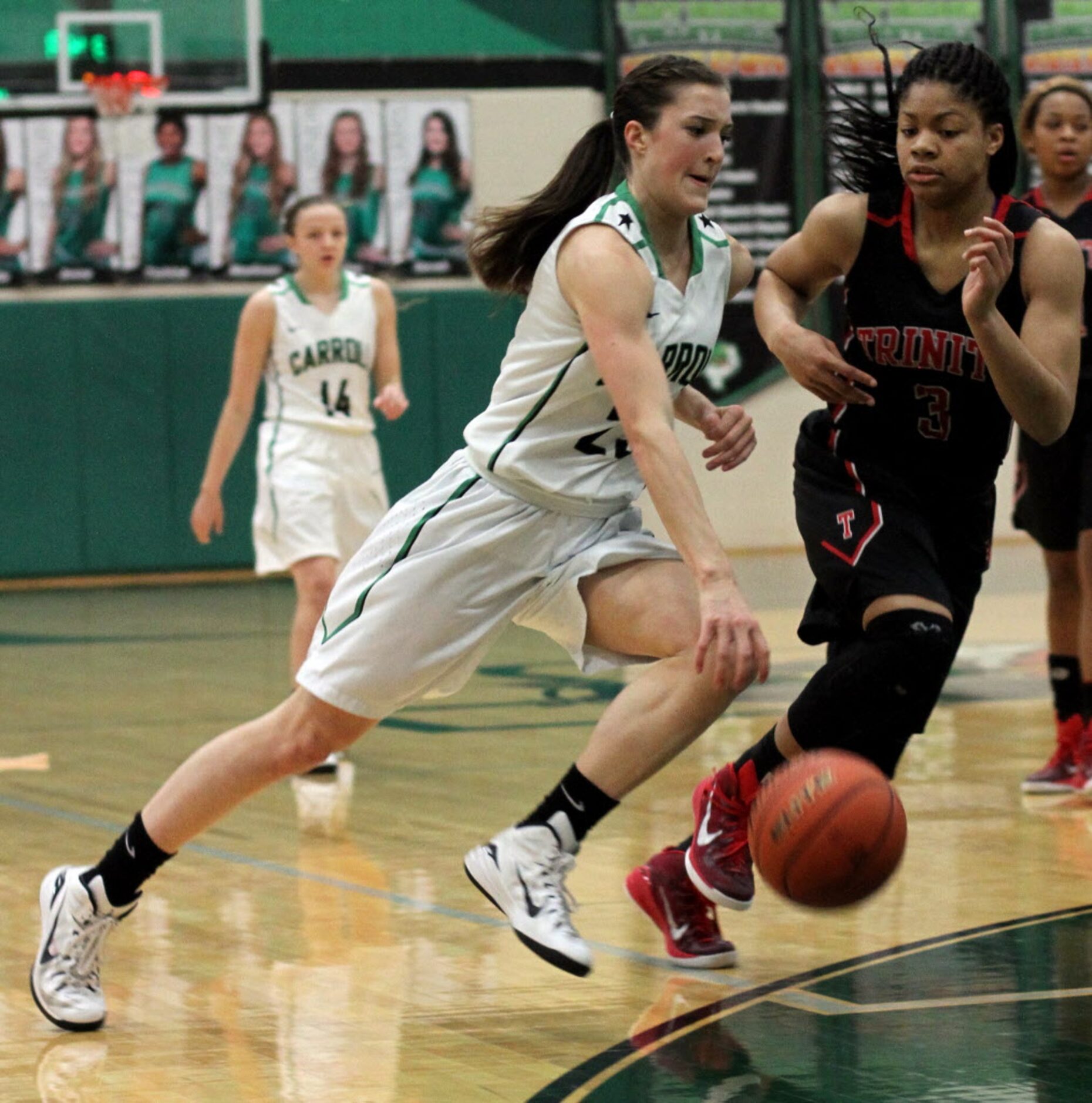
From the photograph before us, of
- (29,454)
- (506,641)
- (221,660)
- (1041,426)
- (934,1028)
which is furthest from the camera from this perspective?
(29,454)

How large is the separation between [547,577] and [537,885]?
1.80 feet

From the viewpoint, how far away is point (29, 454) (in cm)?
1324

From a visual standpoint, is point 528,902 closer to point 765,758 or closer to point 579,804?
point 579,804

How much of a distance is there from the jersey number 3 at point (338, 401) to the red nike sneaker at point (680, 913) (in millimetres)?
3236

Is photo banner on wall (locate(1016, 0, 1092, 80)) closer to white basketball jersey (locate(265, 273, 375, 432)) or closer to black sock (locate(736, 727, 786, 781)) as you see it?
white basketball jersey (locate(265, 273, 375, 432))

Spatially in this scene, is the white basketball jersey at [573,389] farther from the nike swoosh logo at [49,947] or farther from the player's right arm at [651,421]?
the nike swoosh logo at [49,947]

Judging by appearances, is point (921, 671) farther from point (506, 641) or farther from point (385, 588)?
point (506, 641)

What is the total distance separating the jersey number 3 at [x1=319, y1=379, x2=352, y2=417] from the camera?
713cm

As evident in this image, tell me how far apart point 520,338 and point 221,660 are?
18.7ft

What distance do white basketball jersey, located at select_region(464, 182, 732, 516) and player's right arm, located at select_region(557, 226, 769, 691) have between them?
0.07 m

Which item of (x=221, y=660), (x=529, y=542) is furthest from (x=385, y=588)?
(x=221, y=660)

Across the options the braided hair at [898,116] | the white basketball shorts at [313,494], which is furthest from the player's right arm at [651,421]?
the white basketball shorts at [313,494]

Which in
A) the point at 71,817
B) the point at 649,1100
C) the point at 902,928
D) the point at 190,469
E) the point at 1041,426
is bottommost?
the point at 190,469

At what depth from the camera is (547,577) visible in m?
3.82
